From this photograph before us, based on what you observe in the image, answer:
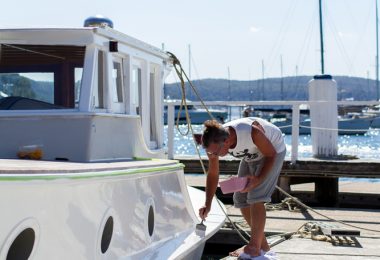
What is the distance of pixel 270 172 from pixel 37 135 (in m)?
2.01

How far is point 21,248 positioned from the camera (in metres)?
4.20

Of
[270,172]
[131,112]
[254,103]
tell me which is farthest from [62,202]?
[254,103]

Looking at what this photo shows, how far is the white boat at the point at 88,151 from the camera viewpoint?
14.6 ft

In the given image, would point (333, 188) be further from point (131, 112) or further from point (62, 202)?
point (62, 202)

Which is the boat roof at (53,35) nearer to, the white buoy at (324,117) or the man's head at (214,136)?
the man's head at (214,136)

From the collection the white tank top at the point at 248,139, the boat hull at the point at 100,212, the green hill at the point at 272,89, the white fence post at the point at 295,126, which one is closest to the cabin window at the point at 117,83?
the boat hull at the point at 100,212

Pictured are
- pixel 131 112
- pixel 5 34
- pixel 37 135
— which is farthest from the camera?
pixel 131 112

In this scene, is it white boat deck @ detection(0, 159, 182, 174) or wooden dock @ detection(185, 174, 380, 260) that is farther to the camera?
wooden dock @ detection(185, 174, 380, 260)

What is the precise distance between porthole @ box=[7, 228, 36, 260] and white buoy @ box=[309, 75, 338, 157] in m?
8.77

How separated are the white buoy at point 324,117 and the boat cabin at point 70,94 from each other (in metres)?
5.99

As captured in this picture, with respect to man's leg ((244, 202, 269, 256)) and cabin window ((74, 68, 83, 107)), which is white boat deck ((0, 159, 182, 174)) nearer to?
cabin window ((74, 68, 83, 107))

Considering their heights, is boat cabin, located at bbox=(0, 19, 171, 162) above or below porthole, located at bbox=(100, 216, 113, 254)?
above

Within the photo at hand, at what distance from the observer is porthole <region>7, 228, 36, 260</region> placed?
4.16m

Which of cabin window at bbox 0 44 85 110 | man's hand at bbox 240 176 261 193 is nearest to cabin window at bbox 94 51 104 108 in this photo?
cabin window at bbox 0 44 85 110
